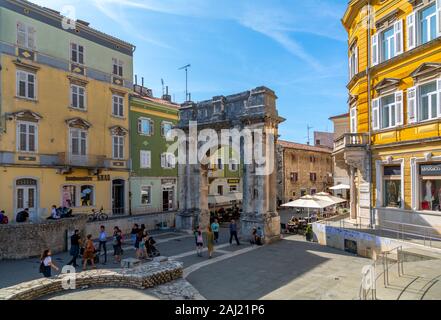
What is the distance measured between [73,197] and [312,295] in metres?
20.4

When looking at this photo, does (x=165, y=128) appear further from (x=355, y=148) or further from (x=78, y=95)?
(x=355, y=148)

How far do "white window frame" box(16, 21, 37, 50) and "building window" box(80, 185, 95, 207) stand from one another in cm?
1082

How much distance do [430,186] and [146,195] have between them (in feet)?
75.2

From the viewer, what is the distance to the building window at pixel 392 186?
18013 mm

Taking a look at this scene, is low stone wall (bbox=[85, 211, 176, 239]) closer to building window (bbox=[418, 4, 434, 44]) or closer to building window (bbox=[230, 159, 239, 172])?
building window (bbox=[230, 159, 239, 172])

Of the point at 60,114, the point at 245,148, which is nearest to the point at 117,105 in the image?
the point at 60,114

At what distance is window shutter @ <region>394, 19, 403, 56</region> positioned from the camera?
1766cm

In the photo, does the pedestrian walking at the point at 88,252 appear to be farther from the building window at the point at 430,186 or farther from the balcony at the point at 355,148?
the building window at the point at 430,186

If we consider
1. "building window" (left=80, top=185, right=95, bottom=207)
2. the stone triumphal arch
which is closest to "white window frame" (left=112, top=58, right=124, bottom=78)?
the stone triumphal arch

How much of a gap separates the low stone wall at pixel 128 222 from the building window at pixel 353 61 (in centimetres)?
1767

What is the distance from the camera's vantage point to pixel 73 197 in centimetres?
2517

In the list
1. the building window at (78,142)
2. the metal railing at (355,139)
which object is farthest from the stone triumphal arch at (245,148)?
the building window at (78,142)

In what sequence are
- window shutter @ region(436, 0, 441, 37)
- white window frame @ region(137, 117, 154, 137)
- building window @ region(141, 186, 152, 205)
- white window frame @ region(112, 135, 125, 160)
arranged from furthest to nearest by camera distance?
1. building window @ region(141, 186, 152, 205)
2. white window frame @ region(137, 117, 154, 137)
3. white window frame @ region(112, 135, 125, 160)
4. window shutter @ region(436, 0, 441, 37)

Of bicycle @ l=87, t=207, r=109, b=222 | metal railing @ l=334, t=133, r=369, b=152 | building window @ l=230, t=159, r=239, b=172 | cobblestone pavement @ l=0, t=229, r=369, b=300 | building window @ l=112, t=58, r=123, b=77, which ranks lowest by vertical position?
cobblestone pavement @ l=0, t=229, r=369, b=300
